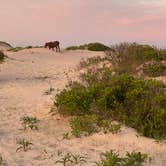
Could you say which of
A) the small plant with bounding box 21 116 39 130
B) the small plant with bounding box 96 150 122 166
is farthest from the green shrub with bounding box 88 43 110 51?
the small plant with bounding box 96 150 122 166

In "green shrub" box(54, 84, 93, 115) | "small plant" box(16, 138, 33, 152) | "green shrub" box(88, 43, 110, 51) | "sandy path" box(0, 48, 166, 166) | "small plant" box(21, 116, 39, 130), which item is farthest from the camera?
"green shrub" box(88, 43, 110, 51)

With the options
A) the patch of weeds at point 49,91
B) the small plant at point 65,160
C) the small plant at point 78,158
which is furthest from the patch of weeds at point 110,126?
the patch of weeds at point 49,91

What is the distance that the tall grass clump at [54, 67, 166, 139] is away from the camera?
7.95 metres

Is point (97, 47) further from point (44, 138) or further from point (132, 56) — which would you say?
point (44, 138)

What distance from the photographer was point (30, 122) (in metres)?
8.75

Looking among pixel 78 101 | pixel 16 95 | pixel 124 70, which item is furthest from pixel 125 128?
pixel 124 70

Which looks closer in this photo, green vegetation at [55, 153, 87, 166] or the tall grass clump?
green vegetation at [55, 153, 87, 166]

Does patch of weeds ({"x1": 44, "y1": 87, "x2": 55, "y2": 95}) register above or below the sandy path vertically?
above

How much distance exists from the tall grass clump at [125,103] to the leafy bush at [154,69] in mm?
5386

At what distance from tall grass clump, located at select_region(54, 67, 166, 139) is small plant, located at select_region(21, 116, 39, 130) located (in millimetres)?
559

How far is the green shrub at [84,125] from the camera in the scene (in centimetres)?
802

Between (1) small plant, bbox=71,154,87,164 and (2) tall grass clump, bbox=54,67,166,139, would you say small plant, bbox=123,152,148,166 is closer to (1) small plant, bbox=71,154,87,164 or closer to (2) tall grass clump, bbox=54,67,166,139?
(1) small plant, bbox=71,154,87,164

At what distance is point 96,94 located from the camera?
916 cm

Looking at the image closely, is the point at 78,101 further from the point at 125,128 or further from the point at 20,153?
the point at 20,153
